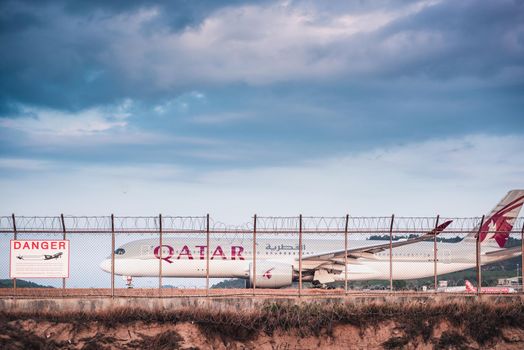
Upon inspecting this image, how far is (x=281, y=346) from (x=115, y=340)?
507cm

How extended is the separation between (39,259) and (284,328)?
908 centimetres

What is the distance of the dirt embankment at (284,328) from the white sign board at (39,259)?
2.79 meters

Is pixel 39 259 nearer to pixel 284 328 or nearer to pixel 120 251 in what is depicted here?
pixel 284 328

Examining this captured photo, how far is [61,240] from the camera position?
23938 millimetres

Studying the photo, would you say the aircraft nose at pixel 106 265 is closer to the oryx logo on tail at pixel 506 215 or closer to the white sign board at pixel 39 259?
the white sign board at pixel 39 259

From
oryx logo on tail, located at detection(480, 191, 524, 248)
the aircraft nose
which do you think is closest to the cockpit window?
the aircraft nose

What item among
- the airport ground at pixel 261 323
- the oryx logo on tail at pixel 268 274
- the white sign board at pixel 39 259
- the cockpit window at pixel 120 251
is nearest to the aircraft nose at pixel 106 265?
the cockpit window at pixel 120 251

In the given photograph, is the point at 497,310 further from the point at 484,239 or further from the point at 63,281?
the point at 484,239

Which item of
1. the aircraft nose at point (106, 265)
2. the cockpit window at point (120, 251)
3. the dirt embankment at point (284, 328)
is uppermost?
the cockpit window at point (120, 251)

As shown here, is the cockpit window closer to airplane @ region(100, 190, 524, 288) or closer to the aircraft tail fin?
airplane @ region(100, 190, 524, 288)

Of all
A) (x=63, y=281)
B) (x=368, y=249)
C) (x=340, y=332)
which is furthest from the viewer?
(x=368, y=249)

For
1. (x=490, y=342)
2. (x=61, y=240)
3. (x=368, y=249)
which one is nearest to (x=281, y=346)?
(x=490, y=342)

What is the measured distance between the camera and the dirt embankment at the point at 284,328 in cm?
2052

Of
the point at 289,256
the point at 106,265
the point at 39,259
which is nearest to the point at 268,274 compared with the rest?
the point at 289,256
